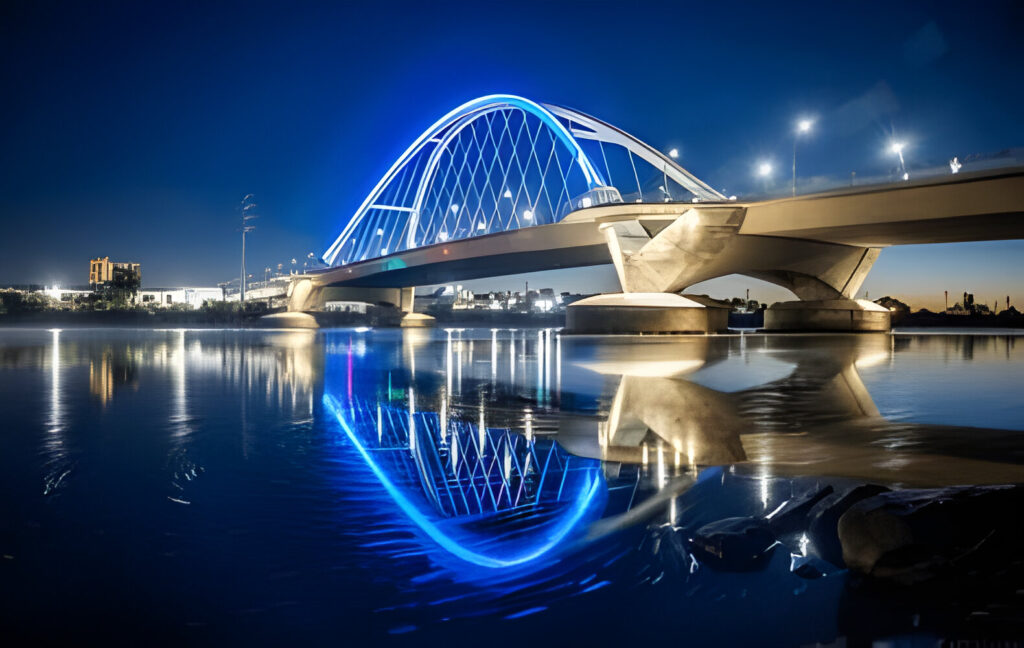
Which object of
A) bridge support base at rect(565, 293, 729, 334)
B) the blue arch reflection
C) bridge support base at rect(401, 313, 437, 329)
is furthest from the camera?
bridge support base at rect(401, 313, 437, 329)

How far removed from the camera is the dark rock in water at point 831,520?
147 inches

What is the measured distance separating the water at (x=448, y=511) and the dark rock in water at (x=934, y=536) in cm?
19

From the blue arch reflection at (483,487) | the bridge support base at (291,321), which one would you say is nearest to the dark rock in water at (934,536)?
the blue arch reflection at (483,487)

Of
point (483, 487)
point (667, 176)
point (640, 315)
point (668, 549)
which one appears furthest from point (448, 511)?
point (667, 176)

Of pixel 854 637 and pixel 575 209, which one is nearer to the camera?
pixel 854 637

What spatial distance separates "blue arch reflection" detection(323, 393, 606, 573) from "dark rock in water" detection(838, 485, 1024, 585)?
1455 millimetres

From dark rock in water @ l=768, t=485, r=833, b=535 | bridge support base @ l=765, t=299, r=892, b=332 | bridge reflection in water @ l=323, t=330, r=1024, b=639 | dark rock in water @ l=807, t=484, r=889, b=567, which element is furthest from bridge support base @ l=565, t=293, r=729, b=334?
dark rock in water @ l=807, t=484, r=889, b=567

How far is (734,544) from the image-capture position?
3.78m

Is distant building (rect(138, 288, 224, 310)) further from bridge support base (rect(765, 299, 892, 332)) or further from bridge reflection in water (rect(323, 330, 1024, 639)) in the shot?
bridge reflection in water (rect(323, 330, 1024, 639))

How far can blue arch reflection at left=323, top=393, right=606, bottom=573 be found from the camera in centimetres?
394

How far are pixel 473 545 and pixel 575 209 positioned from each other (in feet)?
143

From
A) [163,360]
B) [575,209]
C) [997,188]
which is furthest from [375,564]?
[575,209]

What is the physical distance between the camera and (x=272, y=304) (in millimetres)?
104875

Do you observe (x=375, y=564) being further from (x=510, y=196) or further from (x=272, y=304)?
(x=272, y=304)
